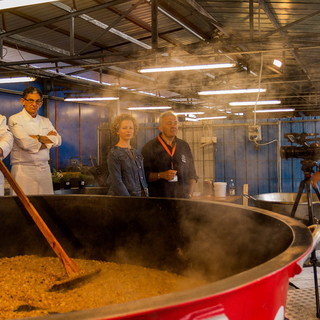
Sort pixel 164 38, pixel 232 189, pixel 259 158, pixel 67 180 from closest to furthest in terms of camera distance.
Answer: pixel 232 189 → pixel 259 158 → pixel 67 180 → pixel 164 38

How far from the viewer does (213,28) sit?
25.6 feet

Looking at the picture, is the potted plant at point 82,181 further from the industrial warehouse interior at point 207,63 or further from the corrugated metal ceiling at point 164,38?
the corrugated metal ceiling at point 164,38

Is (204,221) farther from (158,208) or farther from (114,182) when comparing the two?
(114,182)

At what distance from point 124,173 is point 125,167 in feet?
0.17

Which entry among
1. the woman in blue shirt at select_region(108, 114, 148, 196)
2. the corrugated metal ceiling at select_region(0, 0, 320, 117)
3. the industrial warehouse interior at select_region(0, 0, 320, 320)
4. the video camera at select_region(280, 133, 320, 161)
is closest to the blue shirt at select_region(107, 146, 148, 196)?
the woman in blue shirt at select_region(108, 114, 148, 196)

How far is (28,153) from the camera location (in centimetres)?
363

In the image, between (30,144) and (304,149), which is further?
(30,144)

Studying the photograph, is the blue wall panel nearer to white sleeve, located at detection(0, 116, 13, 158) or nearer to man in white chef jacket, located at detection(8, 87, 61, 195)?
man in white chef jacket, located at detection(8, 87, 61, 195)

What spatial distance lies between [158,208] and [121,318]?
1.78 m

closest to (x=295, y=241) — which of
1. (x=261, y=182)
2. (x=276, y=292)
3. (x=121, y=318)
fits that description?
(x=276, y=292)

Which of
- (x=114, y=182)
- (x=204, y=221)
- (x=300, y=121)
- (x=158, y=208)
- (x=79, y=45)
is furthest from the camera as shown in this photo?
(x=79, y=45)

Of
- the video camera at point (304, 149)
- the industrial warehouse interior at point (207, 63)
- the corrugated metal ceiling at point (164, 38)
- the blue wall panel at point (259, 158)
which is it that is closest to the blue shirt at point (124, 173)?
the industrial warehouse interior at point (207, 63)

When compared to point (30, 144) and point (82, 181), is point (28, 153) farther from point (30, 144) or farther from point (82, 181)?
point (82, 181)

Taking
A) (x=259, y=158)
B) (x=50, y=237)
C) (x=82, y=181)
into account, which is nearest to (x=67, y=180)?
(x=82, y=181)
